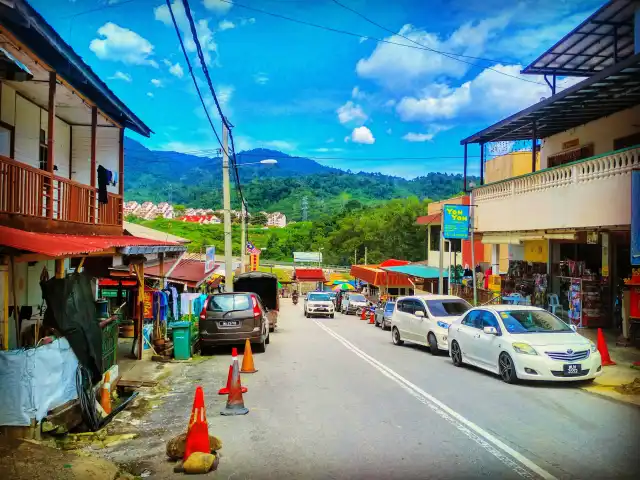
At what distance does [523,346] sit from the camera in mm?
10703

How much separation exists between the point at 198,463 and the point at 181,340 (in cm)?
927

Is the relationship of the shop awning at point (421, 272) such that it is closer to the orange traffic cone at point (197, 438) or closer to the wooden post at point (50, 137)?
the wooden post at point (50, 137)

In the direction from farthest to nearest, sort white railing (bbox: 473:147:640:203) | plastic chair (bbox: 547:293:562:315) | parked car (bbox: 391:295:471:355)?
plastic chair (bbox: 547:293:562:315)
parked car (bbox: 391:295:471:355)
white railing (bbox: 473:147:640:203)

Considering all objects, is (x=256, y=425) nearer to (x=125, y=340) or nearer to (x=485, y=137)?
(x=125, y=340)

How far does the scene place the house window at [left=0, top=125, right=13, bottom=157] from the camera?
1155 cm

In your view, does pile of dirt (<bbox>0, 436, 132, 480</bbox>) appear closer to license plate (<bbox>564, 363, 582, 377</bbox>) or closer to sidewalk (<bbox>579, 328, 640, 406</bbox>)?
license plate (<bbox>564, 363, 582, 377</bbox>)

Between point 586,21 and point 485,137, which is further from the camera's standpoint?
point 485,137

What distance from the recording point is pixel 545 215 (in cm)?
1709

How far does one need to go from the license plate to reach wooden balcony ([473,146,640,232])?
503 centimetres

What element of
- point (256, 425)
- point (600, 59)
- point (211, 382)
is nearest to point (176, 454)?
point (256, 425)

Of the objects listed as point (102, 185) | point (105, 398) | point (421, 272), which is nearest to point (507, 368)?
point (105, 398)

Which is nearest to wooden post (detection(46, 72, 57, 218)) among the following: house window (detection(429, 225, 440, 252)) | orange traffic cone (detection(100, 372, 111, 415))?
orange traffic cone (detection(100, 372, 111, 415))

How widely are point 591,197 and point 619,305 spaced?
12.8 feet

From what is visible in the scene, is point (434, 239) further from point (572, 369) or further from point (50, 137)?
point (50, 137)
